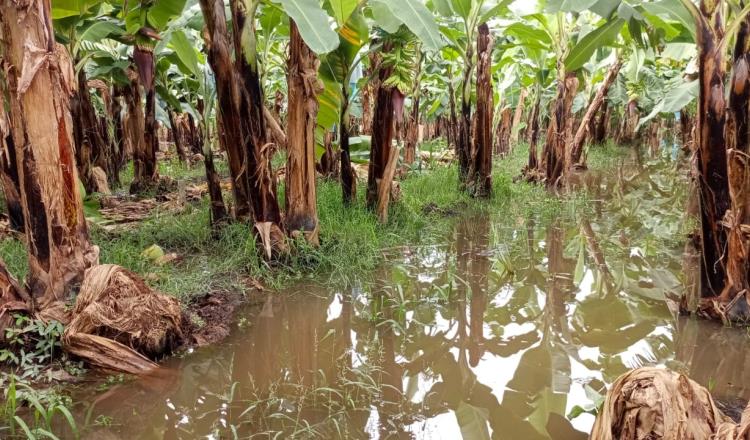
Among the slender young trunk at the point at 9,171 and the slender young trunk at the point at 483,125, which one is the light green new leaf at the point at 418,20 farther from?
the slender young trunk at the point at 483,125

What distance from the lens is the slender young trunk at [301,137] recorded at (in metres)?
3.61

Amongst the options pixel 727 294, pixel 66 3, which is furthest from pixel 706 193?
pixel 66 3

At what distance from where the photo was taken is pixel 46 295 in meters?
2.40

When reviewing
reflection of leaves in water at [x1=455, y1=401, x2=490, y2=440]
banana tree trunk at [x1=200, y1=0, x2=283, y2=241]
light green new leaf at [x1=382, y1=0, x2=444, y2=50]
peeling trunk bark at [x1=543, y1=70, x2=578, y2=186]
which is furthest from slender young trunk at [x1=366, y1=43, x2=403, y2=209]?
peeling trunk bark at [x1=543, y1=70, x2=578, y2=186]

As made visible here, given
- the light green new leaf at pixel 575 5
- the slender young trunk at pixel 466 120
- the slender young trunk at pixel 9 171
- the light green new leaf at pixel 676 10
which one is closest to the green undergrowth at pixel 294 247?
the slender young trunk at pixel 9 171

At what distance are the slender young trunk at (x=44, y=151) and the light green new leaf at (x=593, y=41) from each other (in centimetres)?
314

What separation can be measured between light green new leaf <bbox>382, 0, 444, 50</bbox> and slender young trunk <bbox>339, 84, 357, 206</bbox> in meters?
1.42

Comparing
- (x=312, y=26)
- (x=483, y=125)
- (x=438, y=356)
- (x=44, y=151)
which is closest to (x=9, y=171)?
(x=44, y=151)

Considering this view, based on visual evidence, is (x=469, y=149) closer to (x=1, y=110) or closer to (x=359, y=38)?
(x=359, y=38)

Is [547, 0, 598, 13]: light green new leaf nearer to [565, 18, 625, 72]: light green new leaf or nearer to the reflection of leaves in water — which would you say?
[565, 18, 625, 72]: light green new leaf

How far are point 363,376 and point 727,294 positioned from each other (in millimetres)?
1925

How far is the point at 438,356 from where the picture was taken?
2379 mm

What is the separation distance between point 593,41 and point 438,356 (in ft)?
8.29

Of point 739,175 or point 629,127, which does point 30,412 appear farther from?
point 629,127
